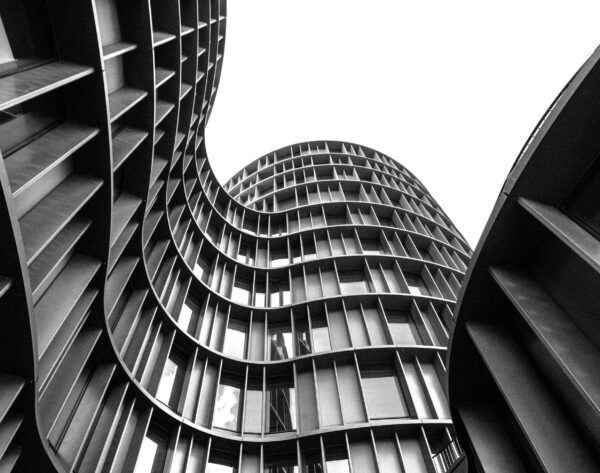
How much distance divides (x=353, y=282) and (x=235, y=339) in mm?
8631

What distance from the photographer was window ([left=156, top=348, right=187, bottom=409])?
1463cm

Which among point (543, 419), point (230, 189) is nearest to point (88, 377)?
point (543, 419)

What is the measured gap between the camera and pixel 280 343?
20.5 m

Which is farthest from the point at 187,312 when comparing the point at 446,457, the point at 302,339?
the point at 446,457

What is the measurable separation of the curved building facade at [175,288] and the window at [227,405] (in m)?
0.07

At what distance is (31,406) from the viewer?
256 inches

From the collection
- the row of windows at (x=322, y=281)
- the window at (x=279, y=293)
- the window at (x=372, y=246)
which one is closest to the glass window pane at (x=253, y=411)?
the row of windows at (x=322, y=281)

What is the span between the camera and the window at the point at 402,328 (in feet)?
68.3

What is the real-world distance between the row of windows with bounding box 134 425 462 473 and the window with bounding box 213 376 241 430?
3.47 feet

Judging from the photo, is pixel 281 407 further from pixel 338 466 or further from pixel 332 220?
pixel 332 220

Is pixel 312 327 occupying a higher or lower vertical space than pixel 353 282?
lower

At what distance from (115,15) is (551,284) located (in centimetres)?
1144

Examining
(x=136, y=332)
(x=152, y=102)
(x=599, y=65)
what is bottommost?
(x=136, y=332)

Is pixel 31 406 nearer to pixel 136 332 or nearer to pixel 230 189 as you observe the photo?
pixel 136 332
